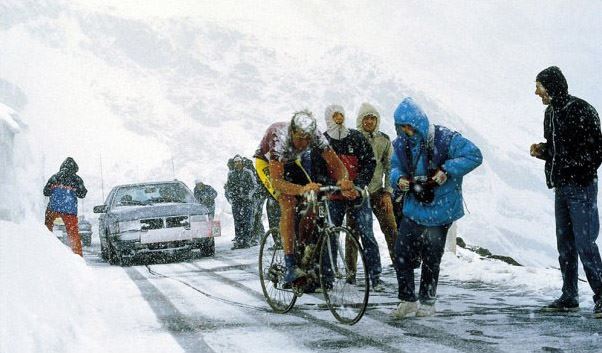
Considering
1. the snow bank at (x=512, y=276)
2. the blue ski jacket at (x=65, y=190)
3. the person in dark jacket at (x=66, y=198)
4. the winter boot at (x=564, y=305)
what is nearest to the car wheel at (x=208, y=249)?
the person in dark jacket at (x=66, y=198)

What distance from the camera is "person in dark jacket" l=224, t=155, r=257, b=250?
16406mm

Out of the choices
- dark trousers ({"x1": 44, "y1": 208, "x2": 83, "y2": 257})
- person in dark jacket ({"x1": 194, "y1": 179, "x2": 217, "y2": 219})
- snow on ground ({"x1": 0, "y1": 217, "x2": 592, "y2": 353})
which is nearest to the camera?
snow on ground ({"x1": 0, "y1": 217, "x2": 592, "y2": 353})

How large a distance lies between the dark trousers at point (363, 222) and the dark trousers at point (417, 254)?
1668mm

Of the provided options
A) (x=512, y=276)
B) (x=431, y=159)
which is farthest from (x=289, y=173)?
(x=512, y=276)

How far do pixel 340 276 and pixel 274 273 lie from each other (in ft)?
3.43

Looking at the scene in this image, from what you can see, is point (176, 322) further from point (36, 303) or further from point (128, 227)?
point (128, 227)

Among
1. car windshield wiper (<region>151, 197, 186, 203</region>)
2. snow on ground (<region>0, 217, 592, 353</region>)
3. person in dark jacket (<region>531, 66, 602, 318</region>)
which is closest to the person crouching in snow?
person in dark jacket (<region>531, 66, 602, 318</region>)

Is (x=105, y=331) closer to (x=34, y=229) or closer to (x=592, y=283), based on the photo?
(x=34, y=229)

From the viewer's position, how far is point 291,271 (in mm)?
6227

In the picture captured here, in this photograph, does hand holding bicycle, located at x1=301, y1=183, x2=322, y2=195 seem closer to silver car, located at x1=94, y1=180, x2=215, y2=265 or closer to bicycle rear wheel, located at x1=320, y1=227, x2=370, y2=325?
bicycle rear wheel, located at x1=320, y1=227, x2=370, y2=325

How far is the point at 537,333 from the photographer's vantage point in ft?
17.1

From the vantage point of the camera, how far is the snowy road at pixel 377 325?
16.2 ft

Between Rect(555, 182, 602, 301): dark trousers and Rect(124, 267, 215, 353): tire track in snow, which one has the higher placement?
Rect(555, 182, 602, 301): dark trousers

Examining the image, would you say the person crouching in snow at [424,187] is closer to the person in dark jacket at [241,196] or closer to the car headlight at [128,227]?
the car headlight at [128,227]
